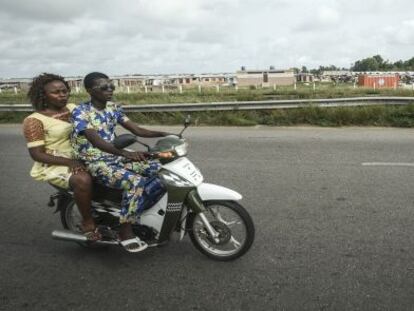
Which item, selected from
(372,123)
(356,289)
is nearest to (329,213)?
(356,289)

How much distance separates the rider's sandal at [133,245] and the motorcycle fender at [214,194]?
2.27 ft

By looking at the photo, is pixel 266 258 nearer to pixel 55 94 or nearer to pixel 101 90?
pixel 101 90

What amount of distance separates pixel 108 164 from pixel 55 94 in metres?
0.81

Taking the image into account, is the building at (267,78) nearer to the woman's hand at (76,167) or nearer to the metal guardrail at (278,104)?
the metal guardrail at (278,104)

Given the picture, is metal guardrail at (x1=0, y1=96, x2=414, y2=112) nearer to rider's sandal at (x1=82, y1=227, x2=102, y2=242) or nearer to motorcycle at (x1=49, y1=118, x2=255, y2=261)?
motorcycle at (x1=49, y1=118, x2=255, y2=261)

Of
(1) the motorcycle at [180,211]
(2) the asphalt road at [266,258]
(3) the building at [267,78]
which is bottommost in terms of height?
(2) the asphalt road at [266,258]

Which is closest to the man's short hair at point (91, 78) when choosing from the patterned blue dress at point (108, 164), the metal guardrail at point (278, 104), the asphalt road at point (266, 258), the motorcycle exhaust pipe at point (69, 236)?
the patterned blue dress at point (108, 164)

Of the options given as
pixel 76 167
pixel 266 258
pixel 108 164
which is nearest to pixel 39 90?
pixel 76 167

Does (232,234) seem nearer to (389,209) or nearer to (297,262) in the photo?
(297,262)

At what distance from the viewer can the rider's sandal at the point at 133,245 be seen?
3.72 meters

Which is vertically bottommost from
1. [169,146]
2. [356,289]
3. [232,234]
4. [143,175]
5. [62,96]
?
[356,289]

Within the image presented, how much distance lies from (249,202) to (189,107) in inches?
308

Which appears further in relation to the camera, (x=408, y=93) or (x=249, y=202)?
(x=408, y=93)

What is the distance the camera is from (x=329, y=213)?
471cm
